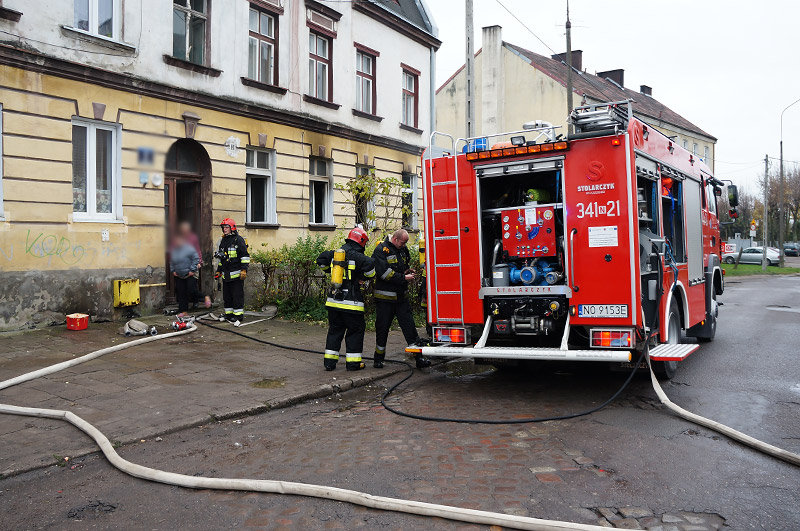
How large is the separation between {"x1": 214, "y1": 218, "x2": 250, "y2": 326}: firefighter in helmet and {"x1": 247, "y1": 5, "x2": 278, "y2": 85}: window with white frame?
4.71m

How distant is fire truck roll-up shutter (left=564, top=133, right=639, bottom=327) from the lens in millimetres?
6559

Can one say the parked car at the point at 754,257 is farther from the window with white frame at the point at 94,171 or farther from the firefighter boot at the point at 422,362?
the window with white frame at the point at 94,171

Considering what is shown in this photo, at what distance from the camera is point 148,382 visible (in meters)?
7.38

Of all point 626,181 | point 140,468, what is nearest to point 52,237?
point 140,468

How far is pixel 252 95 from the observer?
Answer: 14.3 meters

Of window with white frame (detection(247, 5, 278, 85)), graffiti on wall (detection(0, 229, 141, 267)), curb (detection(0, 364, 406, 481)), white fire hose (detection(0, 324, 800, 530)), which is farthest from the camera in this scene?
window with white frame (detection(247, 5, 278, 85))

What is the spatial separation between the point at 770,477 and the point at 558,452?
4.83 ft

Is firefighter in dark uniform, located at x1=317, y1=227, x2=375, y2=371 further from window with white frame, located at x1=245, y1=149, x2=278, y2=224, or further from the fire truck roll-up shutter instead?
window with white frame, located at x1=245, y1=149, x2=278, y2=224

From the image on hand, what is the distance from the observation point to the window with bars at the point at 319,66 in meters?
16.5

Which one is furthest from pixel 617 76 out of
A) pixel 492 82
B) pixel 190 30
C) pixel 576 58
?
pixel 190 30

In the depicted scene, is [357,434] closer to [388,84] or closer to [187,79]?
[187,79]

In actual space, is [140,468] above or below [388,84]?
below

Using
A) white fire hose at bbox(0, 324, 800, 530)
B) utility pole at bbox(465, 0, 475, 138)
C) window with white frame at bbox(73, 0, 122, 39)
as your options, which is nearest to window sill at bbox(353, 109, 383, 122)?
utility pole at bbox(465, 0, 475, 138)

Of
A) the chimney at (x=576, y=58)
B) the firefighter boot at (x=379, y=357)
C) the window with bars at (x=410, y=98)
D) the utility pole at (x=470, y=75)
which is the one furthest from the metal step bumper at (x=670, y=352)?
the chimney at (x=576, y=58)
